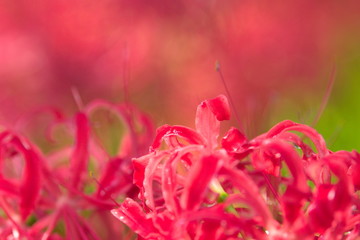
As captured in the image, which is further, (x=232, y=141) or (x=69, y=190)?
(x=69, y=190)

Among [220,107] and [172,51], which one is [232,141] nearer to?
[220,107]

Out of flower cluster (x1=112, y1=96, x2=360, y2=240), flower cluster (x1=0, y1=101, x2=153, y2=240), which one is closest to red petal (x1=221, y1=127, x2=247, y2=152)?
flower cluster (x1=112, y1=96, x2=360, y2=240)

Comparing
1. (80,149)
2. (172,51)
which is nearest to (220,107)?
(80,149)

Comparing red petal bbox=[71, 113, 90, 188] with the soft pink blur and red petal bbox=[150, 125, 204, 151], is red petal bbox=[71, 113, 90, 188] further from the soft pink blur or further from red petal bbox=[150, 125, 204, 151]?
the soft pink blur

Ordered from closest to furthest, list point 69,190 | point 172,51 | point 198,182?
1. point 198,182
2. point 69,190
3. point 172,51

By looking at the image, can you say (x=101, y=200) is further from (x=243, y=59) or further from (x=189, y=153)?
(x=243, y=59)

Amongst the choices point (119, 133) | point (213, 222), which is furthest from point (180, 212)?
point (119, 133)

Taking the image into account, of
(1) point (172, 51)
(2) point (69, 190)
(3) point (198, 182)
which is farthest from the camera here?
(1) point (172, 51)
